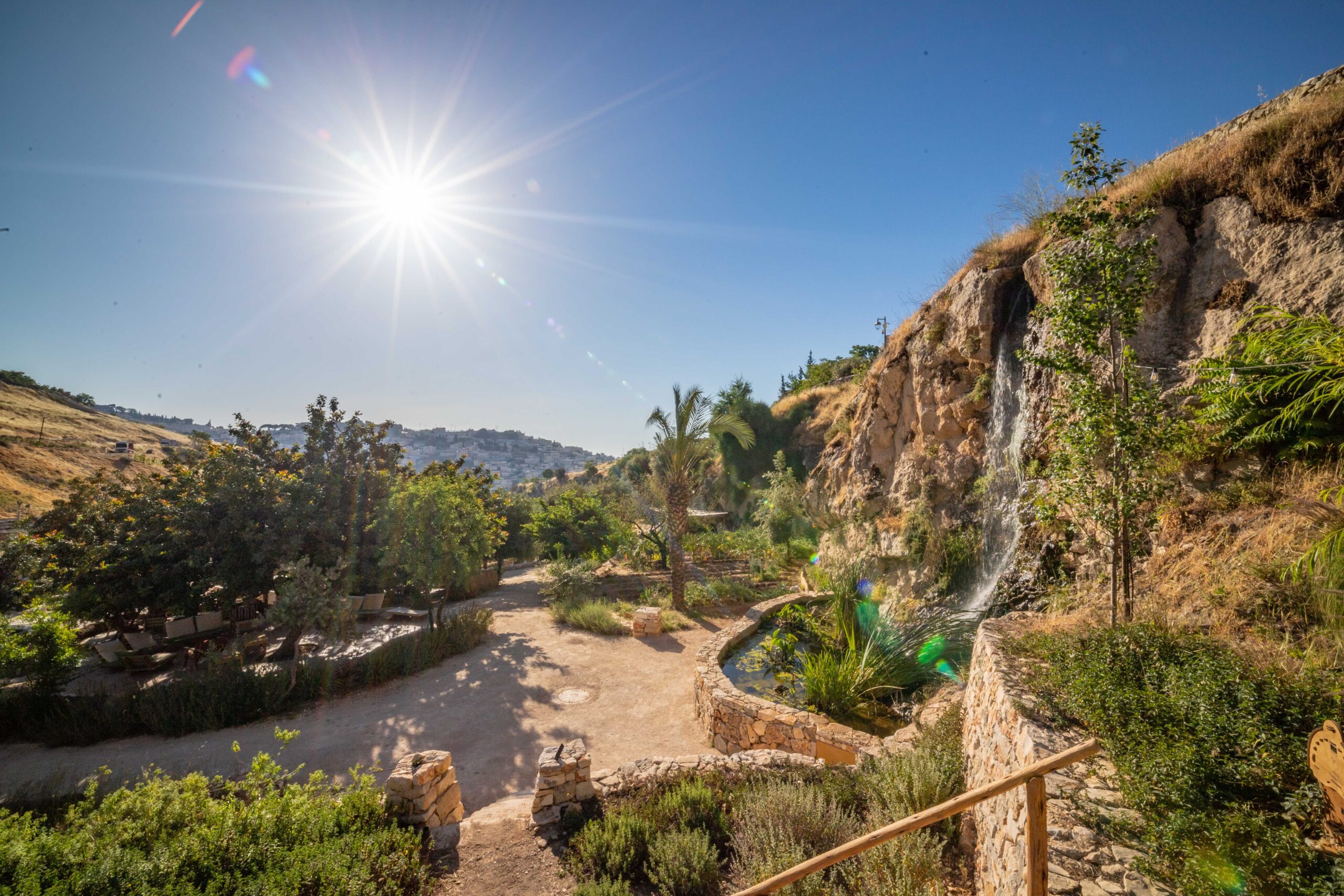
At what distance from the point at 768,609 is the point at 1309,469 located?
7.80m

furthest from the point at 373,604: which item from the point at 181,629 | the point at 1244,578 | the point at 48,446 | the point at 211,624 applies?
the point at 48,446

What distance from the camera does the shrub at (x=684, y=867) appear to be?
341 cm

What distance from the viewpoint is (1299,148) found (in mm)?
6055

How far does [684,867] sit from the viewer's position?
3.43 m

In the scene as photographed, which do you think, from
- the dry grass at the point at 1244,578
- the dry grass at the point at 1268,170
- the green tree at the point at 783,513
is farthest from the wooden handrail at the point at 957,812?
the green tree at the point at 783,513

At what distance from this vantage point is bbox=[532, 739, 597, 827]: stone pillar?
4414 mm

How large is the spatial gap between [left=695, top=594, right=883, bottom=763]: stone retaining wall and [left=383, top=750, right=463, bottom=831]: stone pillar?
3216 mm

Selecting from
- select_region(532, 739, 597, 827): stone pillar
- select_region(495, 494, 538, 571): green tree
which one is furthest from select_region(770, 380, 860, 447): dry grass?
select_region(532, 739, 597, 827): stone pillar

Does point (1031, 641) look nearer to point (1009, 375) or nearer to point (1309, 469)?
point (1309, 469)

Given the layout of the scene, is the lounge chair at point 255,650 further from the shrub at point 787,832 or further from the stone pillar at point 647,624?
the shrub at point 787,832

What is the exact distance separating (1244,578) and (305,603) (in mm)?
12072

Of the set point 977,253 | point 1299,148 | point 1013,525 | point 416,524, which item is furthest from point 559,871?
point 977,253

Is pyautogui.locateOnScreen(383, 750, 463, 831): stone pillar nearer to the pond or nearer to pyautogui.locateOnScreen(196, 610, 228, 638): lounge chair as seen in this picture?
the pond

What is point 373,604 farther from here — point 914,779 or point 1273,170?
point 1273,170
